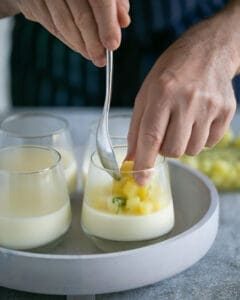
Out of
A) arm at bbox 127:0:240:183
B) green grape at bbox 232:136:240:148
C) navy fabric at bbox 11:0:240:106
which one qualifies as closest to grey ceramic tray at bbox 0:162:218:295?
arm at bbox 127:0:240:183

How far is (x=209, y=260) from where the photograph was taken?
95 centimetres

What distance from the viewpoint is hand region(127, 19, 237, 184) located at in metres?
0.86

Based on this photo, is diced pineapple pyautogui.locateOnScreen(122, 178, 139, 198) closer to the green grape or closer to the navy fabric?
the green grape

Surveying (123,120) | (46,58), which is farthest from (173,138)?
(46,58)

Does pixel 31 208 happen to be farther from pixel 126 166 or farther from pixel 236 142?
pixel 236 142

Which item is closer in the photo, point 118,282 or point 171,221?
point 118,282

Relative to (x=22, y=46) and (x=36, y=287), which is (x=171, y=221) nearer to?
(x=36, y=287)

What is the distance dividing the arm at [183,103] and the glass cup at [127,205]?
22 millimetres

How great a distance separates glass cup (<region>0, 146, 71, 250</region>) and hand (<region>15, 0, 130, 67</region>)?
0.15 meters

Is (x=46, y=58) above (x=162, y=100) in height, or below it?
below

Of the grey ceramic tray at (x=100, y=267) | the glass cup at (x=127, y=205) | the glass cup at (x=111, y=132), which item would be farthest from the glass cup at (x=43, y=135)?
the grey ceramic tray at (x=100, y=267)

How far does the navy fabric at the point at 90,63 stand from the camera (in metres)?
1.35

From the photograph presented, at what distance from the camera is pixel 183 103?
870mm

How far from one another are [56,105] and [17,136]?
0.49 m
